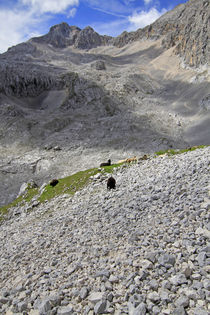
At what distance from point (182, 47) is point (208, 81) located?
43.9 m

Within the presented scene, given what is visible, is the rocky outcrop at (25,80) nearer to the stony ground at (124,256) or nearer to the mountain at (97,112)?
the mountain at (97,112)

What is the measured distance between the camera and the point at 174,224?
8.73 metres

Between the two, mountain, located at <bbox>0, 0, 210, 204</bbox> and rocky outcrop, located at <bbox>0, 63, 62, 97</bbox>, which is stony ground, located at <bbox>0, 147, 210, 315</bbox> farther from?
rocky outcrop, located at <bbox>0, 63, 62, 97</bbox>

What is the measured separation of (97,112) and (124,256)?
7336 cm

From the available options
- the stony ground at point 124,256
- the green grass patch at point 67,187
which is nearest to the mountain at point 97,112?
the green grass patch at point 67,187

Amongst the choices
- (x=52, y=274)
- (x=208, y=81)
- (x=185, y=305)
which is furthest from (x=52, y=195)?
(x=208, y=81)

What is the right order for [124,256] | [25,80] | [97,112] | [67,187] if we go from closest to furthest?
[124,256] < [67,187] < [97,112] < [25,80]

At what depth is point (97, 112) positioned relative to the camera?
78250 millimetres

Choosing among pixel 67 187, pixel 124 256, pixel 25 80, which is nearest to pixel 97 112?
pixel 25 80

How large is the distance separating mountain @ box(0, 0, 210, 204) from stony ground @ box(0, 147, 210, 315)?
2878 centimetres

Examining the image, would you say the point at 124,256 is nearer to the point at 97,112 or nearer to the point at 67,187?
the point at 67,187

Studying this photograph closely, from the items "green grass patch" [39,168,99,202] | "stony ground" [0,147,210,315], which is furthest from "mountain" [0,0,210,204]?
"stony ground" [0,147,210,315]

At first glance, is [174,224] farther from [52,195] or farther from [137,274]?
[52,195]

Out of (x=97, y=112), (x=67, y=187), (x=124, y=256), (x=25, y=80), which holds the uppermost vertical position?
(x=25, y=80)
